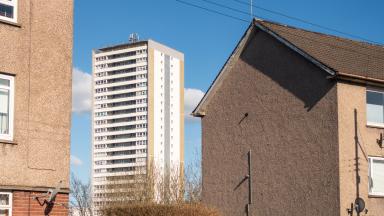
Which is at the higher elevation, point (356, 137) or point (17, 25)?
point (17, 25)

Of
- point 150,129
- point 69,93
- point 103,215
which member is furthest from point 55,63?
point 150,129

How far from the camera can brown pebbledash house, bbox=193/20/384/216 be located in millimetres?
25703

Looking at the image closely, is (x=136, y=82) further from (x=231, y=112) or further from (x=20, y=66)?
(x=20, y=66)

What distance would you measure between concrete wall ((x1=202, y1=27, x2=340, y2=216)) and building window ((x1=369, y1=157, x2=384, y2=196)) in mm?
1665

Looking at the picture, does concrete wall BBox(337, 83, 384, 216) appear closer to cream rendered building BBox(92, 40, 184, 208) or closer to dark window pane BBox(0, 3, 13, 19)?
dark window pane BBox(0, 3, 13, 19)

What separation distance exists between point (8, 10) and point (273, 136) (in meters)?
14.2

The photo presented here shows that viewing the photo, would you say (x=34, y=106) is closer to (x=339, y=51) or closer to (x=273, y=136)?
(x=273, y=136)

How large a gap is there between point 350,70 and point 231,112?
5.85 metres

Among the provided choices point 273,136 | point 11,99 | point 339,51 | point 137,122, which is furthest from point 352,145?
point 137,122

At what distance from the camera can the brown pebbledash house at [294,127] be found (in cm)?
2570

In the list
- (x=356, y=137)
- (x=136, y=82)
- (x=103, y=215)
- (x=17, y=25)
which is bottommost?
(x=103, y=215)

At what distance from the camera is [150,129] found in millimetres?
191125

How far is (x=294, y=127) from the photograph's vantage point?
27.3m

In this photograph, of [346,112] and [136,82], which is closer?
[346,112]
